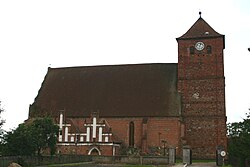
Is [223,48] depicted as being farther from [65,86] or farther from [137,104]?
[65,86]

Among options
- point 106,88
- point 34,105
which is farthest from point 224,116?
point 34,105

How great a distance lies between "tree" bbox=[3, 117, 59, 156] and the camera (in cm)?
3588

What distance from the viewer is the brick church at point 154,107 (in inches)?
1859

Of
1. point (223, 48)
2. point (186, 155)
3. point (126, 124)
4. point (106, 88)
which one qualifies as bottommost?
point (186, 155)

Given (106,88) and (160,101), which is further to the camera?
(106,88)

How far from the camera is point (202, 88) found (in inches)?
1922

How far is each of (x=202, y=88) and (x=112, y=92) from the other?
1176 centimetres

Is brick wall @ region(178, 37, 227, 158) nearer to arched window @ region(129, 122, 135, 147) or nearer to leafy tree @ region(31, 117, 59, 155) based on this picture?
arched window @ region(129, 122, 135, 147)

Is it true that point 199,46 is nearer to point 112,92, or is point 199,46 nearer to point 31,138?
point 112,92

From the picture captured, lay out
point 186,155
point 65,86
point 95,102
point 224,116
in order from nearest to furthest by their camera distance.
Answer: point 186,155 < point 224,116 < point 95,102 < point 65,86

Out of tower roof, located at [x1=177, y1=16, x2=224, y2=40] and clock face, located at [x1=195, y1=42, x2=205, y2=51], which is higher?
tower roof, located at [x1=177, y1=16, x2=224, y2=40]

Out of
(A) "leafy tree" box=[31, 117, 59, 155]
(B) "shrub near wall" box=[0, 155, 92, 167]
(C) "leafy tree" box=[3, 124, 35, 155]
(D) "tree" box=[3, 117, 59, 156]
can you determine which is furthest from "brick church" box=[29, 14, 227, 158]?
(C) "leafy tree" box=[3, 124, 35, 155]

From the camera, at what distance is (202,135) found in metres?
47.5

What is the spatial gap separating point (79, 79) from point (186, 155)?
70.9 ft
